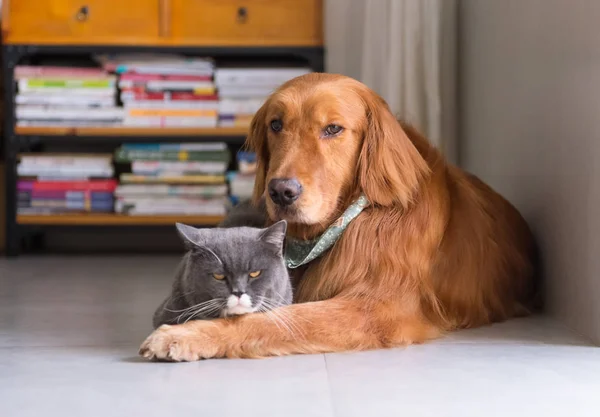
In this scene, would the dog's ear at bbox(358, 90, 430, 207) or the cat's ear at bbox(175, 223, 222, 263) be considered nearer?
the cat's ear at bbox(175, 223, 222, 263)

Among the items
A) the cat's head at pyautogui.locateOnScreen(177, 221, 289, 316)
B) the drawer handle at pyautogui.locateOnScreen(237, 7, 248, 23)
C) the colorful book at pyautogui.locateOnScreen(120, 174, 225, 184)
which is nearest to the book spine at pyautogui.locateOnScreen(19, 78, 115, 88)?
the colorful book at pyautogui.locateOnScreen(120, 174, 225, 184)

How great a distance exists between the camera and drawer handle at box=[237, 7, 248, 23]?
13.2 ft

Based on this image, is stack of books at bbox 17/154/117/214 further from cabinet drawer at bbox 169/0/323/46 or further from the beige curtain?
the beige curtain

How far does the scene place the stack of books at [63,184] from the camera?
4086 mm

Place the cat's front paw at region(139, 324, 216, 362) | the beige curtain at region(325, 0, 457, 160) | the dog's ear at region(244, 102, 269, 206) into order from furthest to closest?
the beige curtain at region(325, 0, 457, 160) < the dog's ear at region(244, 102, 269, 206) < the cat's front paw at region(139, 324, 216, 362)

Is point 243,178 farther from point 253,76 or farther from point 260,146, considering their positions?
point 260,146

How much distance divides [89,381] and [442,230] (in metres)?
1.01

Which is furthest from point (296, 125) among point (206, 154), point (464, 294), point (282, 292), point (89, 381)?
point (206, 154)

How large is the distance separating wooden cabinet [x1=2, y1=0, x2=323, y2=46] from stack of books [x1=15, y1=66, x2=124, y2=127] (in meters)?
0.16

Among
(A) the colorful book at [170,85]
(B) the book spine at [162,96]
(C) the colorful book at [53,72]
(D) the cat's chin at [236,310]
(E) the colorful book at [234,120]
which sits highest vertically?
(C) the colorful book at [53,72]

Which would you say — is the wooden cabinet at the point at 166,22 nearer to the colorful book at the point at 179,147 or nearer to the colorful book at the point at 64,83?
the colorful book at the point at 64,83

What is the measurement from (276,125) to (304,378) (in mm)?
721

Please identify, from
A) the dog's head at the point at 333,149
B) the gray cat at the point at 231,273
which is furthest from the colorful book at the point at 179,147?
the gray cat at the point at 231,273

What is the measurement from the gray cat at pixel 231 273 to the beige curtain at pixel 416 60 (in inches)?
66.1
